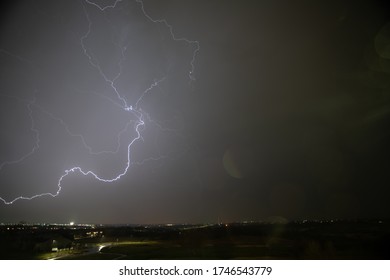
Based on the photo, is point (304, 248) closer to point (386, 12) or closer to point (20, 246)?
point (386, 12)

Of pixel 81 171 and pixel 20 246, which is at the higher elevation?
pixel 81 171

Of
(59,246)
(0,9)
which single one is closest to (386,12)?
(0,9)
